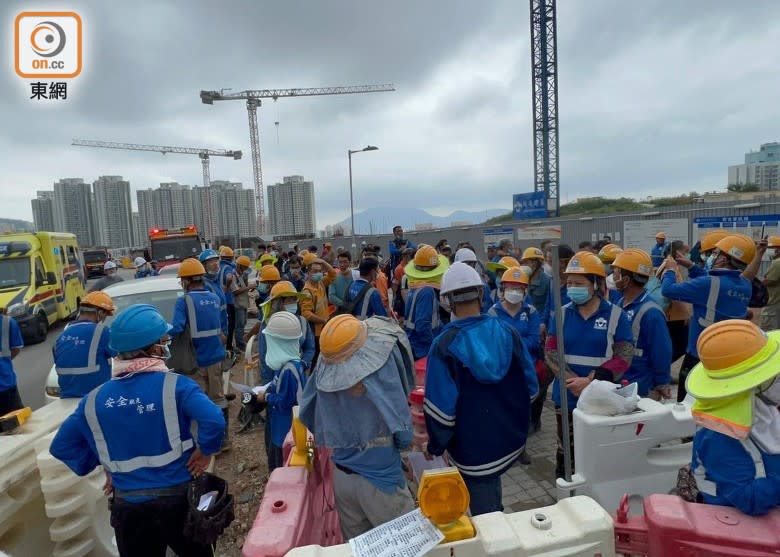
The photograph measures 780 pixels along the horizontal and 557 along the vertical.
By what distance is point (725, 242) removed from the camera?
157 inches

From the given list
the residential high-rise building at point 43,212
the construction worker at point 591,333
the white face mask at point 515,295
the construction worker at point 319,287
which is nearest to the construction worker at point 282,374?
the construction worker at point 591,333

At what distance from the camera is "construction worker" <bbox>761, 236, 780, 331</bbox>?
6.80 metres

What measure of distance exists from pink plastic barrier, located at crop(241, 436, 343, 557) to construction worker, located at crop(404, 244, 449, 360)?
2.41m

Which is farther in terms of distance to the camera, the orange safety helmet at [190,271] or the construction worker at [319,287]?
the construction worker at [319,287]

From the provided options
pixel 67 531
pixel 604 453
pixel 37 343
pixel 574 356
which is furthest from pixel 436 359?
pixel 37 343

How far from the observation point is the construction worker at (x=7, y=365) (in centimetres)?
468

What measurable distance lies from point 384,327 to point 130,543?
187cm

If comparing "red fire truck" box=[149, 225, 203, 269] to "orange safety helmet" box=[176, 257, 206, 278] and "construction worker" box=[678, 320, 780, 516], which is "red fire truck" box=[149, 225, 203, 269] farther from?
"construction worker" box=[678, 320, 780, 516]

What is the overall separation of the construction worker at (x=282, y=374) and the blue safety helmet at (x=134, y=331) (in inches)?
37.9

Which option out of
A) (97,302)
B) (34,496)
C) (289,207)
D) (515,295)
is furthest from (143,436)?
(289,207)

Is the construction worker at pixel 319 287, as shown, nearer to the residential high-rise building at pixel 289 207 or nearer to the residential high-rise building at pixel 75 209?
the residential high-rise building at pixel 289 207

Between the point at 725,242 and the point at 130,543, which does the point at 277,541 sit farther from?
the point at 725,242

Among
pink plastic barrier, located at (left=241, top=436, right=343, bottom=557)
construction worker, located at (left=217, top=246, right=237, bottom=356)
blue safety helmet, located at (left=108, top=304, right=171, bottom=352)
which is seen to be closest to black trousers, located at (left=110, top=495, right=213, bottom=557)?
pink plastic barrier, located at (left=241, top=436, right=343, bottom=557)

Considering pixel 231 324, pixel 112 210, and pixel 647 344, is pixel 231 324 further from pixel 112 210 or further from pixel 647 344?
pixel 112 210
